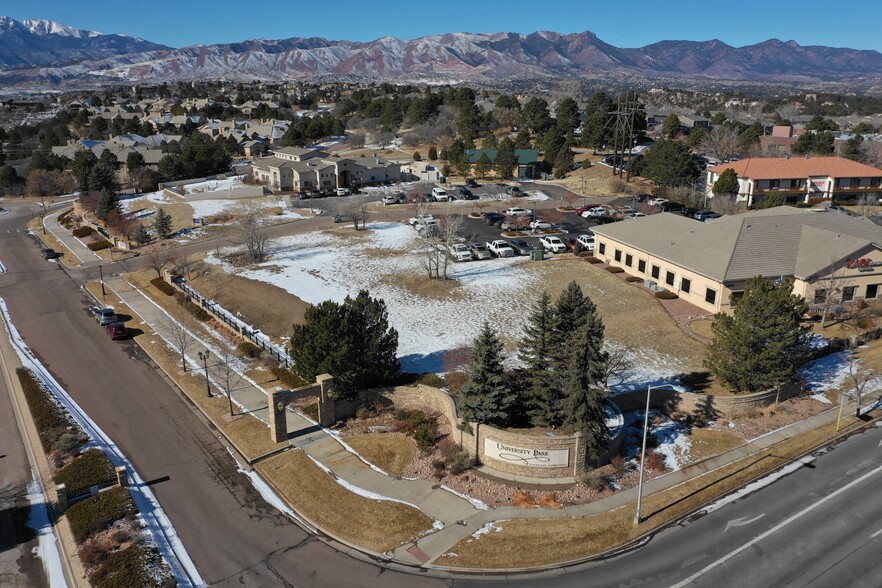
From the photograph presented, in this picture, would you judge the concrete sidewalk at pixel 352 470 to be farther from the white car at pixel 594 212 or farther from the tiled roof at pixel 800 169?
the tiled roof at pixel 800 169

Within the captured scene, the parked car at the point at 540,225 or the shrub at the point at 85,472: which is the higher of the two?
the parked car at the point at 540,225

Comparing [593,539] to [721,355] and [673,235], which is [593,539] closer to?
[721,355]

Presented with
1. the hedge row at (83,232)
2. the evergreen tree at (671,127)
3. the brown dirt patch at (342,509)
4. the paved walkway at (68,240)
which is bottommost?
the brown dirt patch at (342,509)

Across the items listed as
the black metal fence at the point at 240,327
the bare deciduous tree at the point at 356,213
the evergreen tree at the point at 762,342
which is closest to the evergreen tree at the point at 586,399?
the evergreen tree at the point at 762,342

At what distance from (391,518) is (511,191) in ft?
228

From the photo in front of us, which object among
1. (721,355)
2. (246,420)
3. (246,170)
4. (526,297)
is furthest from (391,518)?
(246,170)

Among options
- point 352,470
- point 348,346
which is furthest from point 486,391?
point 348,346

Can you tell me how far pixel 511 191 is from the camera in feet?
291

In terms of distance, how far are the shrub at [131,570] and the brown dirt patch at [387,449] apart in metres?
9.97

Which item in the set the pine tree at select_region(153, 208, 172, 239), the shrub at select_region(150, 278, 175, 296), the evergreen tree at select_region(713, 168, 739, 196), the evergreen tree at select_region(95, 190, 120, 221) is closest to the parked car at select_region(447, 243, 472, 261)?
the shrub at select_region(150, 278, 175, 296)

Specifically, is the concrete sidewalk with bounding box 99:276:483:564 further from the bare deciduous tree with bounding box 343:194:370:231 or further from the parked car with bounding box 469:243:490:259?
the bare deciduous tree with bounding box 343:194:370:231

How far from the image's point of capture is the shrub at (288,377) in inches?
1425

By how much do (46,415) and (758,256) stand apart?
48.2 meters

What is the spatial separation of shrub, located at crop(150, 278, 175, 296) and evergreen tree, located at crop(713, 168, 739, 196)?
64.3 meters
